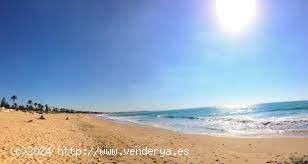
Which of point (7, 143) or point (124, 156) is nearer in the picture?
point (124, 156)

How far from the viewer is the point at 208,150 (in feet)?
49.6

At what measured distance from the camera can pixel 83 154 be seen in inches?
528

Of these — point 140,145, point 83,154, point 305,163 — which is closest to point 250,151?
point 305,163

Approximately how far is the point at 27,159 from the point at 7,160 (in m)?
0.73

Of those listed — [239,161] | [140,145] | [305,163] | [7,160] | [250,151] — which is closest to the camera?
[305,163]

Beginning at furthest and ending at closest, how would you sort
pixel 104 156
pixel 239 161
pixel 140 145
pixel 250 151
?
pixel 140 145, pixel 250 151, pixel 104 156, pixel 239 161

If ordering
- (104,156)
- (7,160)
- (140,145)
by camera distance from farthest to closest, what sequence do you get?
1. (140,145)
2. (104,156)
3. (7,160)

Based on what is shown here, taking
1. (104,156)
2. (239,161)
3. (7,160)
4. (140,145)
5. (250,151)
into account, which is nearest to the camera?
(7,160)

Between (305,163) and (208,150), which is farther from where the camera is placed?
(208,150)

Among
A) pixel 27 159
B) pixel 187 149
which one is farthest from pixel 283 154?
pixel 27 159

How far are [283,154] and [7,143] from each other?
13.2 m

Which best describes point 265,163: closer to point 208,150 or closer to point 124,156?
point 208,150

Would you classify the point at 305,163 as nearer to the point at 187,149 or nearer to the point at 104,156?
the point at 187,149

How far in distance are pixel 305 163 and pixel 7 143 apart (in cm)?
1338
